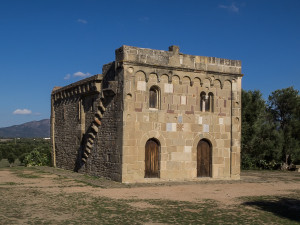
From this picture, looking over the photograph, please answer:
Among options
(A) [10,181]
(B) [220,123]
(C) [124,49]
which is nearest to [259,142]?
(B) [220,123]

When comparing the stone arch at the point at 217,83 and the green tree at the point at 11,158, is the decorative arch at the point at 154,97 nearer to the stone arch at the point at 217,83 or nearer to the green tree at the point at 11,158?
the stone arch at the point at 217,83

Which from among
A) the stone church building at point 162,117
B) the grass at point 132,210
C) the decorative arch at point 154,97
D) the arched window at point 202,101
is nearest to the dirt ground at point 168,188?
the grass at point 132,210

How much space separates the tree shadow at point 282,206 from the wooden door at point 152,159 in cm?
591

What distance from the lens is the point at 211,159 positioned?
19234mm

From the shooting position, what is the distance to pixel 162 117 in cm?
1803

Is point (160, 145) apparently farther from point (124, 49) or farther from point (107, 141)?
point (124, 49)

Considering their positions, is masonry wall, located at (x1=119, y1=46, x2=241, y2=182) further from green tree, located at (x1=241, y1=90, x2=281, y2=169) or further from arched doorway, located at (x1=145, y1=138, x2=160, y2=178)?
green tree, located at (x1=241, y1=90, x2=281, y2=169)

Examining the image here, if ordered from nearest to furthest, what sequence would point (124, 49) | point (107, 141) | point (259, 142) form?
point (124, 49), point (107, 141), point (259, 142)

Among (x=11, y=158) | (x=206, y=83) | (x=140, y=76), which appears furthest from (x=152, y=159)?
(x=11, y=158)

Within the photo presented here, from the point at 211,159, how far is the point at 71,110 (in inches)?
369

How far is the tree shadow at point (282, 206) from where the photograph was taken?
417 inches

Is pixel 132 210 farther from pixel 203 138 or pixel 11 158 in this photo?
pixel 11 158

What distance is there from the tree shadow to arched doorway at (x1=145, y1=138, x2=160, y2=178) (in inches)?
233

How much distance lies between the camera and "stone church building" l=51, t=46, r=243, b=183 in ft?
56.6
